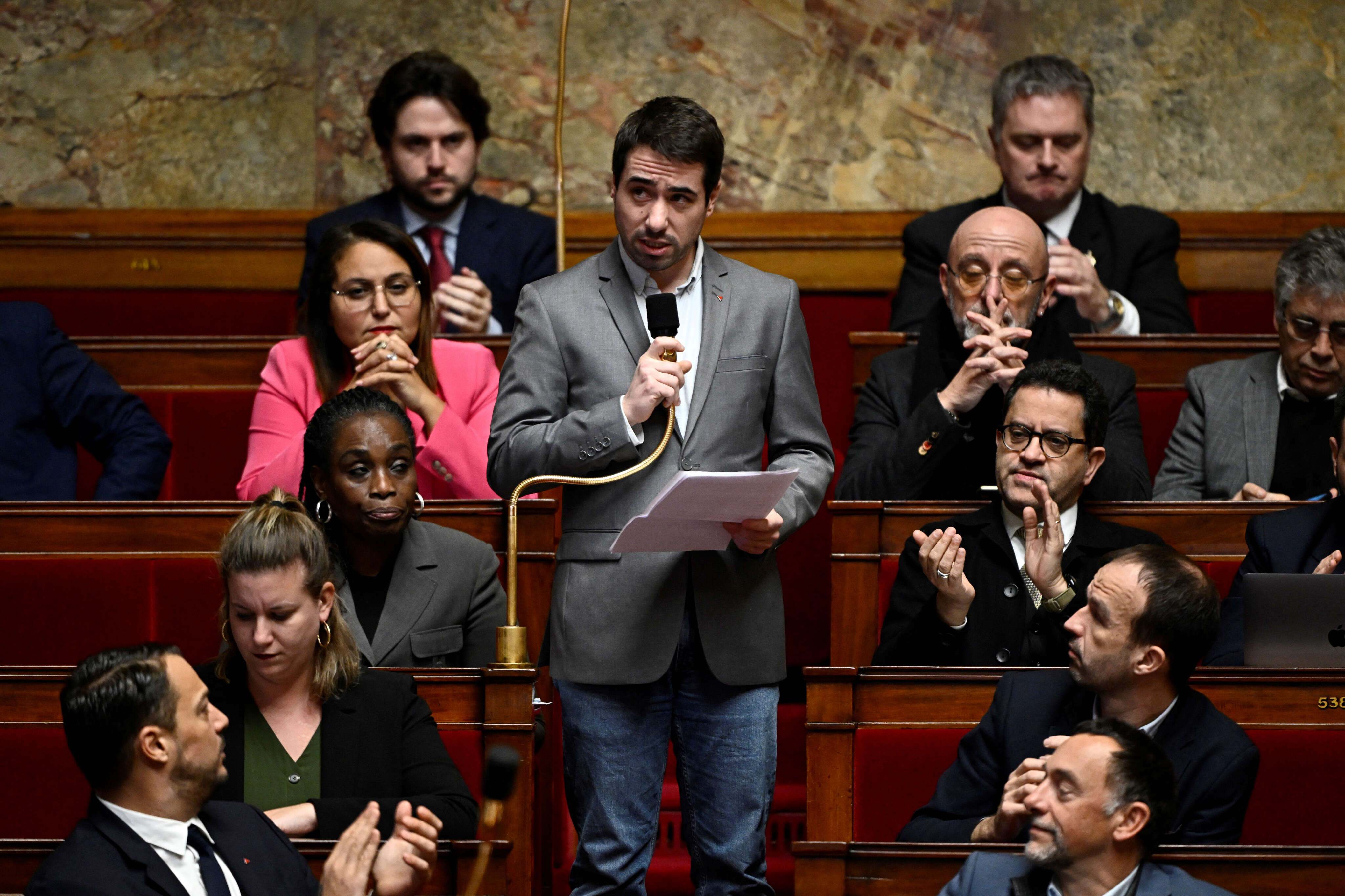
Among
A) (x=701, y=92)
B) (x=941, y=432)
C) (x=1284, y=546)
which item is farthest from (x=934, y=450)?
(x=701, y=92)

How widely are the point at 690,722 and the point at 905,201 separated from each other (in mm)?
1767

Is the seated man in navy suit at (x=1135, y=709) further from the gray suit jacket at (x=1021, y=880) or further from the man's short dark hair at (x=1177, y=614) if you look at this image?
the gray suit jacket at (x=1021, y=880)

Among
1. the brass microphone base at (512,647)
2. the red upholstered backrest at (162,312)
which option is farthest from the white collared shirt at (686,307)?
the red upholstered backrest at (162,312)

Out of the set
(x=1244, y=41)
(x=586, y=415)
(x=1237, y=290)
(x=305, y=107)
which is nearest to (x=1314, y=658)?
(x=586, y=415)

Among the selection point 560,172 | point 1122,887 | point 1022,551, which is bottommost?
point 1122,887

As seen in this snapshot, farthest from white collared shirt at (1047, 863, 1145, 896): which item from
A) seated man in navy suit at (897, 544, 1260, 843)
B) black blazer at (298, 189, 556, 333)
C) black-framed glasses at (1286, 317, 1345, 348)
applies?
black blazer at (298, 189, 556, 333)

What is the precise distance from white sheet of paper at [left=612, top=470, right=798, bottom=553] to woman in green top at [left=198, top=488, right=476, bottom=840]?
260mm

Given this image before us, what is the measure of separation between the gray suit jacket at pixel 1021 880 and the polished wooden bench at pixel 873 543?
20.0 inches

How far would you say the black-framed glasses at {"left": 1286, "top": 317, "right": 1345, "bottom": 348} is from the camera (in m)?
2.09

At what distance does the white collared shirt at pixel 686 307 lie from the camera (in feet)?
5.33

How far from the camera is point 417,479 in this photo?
2.01 meters

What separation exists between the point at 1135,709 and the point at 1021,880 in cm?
25

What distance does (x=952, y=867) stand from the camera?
135 cm

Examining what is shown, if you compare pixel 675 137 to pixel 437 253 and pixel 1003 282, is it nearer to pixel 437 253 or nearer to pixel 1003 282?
pixel 1003 282
